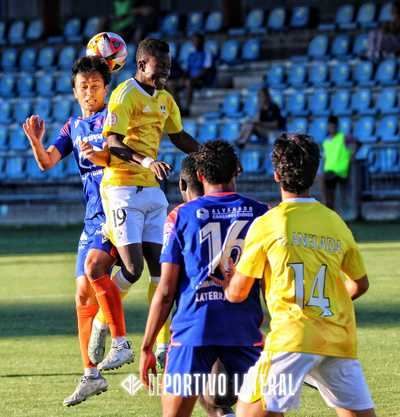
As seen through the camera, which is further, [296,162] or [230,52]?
[230,52]

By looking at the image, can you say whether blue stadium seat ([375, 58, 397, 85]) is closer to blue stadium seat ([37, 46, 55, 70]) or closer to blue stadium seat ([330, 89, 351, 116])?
blue stadium seat ([330, 89, 351, 116])

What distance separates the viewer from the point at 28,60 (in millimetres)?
33750

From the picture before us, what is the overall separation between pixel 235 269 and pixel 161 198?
3258 millimetres

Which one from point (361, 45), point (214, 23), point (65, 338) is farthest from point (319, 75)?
point (65, 338)

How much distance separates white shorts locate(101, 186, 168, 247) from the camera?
8.91 m

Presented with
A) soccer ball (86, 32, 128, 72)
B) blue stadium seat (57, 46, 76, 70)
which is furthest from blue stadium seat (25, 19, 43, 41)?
soccer ball (86, 32, 128, 72)

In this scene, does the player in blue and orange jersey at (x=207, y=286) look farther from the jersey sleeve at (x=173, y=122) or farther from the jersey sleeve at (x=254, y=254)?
the jersey sleeve at (x=173, y=122)

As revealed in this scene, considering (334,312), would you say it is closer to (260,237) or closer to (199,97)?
(260,237)

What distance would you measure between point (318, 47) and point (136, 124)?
831 inches

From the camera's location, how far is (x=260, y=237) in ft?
19.0

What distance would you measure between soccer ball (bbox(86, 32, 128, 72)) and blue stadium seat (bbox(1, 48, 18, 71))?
79.5 ft

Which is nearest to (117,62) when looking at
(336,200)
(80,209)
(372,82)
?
(336,200)

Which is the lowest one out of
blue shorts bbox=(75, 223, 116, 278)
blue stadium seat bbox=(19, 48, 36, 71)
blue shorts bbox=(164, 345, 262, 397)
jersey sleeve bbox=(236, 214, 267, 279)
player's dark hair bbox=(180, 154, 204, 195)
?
blue shorts bbox=(164, 345, 262, 397)

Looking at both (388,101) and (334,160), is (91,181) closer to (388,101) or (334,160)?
(334,160)
